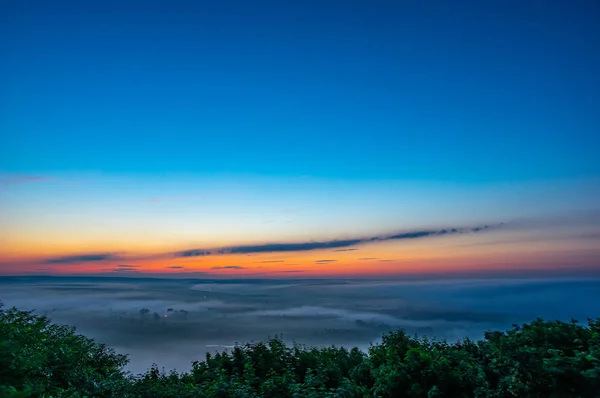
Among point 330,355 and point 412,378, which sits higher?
point 412,378

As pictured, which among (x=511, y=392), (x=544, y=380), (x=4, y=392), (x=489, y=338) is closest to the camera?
(x=4, y=392)

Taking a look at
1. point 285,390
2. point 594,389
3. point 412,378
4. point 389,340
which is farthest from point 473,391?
point 389,340

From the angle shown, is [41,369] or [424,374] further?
[41,369]

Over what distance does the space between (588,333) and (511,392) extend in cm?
342

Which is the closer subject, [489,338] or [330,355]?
[489,338]

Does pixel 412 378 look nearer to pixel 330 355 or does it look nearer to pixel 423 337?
pixel 423 337

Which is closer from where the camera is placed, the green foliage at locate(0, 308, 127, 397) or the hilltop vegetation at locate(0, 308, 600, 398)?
the green foliage at locate(0, 308, 127, 397)

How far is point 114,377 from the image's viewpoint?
17969 mm

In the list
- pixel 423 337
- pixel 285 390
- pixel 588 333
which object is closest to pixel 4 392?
pixel 285 390

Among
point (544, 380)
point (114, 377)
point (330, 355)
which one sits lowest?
point (330, 355)

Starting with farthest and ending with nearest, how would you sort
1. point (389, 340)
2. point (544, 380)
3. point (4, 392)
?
point (389, 340) < point (544, 380) < point (4, 392)

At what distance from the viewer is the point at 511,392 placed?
13867mm

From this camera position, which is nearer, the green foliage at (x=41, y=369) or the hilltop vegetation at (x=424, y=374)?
the green foliage at (x=41, y=369)

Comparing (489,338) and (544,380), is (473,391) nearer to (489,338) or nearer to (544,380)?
(544,380)
